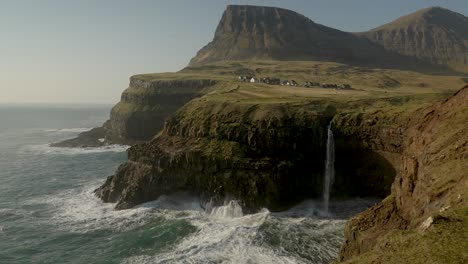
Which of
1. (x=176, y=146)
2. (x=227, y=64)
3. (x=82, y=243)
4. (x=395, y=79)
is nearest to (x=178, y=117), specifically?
(x=176, y=146)

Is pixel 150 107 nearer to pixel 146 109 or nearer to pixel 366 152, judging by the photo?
pixel 146 109

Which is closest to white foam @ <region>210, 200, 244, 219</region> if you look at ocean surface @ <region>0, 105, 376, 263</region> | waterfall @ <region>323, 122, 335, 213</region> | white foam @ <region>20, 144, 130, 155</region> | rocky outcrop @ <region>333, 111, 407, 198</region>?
ocean surface @ <region>0, 105, 376, 263</region>

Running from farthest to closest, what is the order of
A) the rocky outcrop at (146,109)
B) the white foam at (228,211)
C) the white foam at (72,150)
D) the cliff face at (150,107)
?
the rocky outcrop at (146,109), the cliff face at (150,107), the white foam at (72,150), the white foam at (228,211)

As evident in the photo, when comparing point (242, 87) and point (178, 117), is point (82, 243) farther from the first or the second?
point (242, 87)

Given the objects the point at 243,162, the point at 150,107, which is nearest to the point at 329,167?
the point at 243,162

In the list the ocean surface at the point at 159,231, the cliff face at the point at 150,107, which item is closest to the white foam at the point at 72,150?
the cliff face at the point at 150,107

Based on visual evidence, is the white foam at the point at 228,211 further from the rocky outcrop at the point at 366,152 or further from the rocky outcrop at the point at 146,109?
the rocky outcrop at the point at 146,109

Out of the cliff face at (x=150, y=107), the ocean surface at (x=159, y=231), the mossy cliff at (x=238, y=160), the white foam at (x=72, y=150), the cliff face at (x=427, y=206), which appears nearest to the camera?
the cliff face at (x=427, y=206)

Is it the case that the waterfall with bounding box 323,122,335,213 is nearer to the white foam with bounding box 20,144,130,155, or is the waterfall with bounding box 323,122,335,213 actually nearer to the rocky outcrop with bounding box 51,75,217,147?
→ the rocky outcrop with bounding box 51,75,217,147
